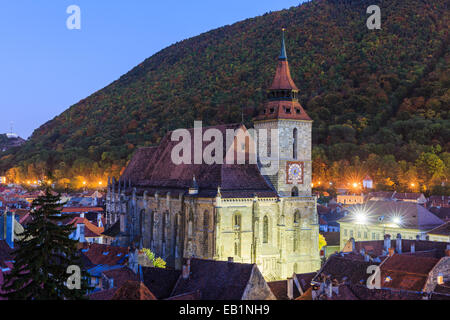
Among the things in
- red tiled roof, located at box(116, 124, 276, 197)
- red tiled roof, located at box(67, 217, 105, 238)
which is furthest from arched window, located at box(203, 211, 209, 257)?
red tiled roof, located at box(67, 217, 105, 238)

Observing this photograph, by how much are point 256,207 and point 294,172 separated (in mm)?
6828

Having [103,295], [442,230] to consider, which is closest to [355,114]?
[442,230]

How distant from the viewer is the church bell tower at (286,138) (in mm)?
56812

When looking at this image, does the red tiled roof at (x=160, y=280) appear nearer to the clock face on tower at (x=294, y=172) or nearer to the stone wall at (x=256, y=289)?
the stone wall at (x=256, y=289)

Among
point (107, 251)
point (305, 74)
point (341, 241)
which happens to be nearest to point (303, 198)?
point (107, 251)

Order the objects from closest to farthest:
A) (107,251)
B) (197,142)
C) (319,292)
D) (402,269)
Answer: (319,292) → (402,269) → (107,251) → (197,142)

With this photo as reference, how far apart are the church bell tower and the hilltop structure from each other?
0.33 feet

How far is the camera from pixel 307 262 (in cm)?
5691

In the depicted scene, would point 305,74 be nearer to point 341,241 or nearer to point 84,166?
point 84,166

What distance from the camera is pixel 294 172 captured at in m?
57.8

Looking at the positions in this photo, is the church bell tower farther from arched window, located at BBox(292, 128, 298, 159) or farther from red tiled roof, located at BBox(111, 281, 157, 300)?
red tiled roof, located at BBox(111, 281, 157, 300)

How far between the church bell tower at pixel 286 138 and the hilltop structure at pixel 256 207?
100 millimetres

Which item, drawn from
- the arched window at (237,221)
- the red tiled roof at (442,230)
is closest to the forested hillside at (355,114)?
the red tiled roof at (442,230)

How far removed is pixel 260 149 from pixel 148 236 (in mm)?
17896
